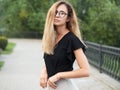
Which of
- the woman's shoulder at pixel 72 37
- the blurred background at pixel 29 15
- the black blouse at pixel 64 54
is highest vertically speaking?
the woman's shoulder at pixel 72 37

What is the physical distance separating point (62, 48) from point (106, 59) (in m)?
10.1

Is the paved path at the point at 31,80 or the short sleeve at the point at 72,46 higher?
the short sleeve at the point at 72,46

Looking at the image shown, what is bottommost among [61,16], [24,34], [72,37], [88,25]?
[24,34]

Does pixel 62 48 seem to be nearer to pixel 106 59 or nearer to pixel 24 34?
pixel 106 59

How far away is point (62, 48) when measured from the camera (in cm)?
383

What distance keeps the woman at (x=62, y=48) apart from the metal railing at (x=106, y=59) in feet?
25.7

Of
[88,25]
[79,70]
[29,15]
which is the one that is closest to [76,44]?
[79,70]

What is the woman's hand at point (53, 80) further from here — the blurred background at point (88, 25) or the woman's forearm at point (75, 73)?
the blurred background at point (88, 25)

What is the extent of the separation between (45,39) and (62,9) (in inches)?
12.3

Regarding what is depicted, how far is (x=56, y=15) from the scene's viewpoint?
388 cm

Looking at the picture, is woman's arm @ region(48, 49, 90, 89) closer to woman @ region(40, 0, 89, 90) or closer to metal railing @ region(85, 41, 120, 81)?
woman @ region(40, 0, 89, 90)

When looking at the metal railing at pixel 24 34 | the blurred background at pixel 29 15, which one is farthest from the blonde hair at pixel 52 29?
the metal railing at pixel 24 34

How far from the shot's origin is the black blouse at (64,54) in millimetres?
3793

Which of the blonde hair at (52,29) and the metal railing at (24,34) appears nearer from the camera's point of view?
the blonde hair at (52,29)
